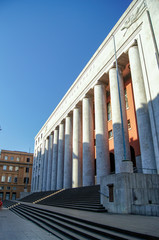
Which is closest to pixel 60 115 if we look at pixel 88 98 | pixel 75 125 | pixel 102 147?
pixel 75 125

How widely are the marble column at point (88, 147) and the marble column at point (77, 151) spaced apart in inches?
127

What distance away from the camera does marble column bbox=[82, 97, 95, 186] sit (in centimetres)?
2221

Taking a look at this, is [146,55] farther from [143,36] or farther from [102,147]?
[102,147]

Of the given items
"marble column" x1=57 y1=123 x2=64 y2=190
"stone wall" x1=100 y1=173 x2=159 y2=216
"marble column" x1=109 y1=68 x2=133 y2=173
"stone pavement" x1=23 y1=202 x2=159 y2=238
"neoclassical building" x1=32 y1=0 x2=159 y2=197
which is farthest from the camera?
"marble column" x1=57 y1=123 x2=64 y2=190

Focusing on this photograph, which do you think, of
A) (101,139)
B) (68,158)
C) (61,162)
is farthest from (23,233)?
(61,162)

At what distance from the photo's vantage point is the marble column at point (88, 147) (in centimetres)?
2221

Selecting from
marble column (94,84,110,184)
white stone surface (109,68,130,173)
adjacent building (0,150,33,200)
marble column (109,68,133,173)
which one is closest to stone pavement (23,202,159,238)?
marble column (109,68,133,173)

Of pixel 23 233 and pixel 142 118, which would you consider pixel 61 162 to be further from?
pixel 23 233

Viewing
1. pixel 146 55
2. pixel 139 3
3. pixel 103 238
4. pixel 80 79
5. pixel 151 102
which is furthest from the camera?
pixel 80 79

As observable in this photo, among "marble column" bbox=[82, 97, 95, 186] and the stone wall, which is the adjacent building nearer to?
"marble column" bbox=[82, 97, 95, 186]

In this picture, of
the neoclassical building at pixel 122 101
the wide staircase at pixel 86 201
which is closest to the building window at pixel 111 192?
the wide staircase at pixel 86 201

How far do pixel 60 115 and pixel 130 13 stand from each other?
22171 millimetres

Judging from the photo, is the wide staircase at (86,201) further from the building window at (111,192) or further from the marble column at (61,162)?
the marble column at (61,162)

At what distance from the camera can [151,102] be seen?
14.7m
